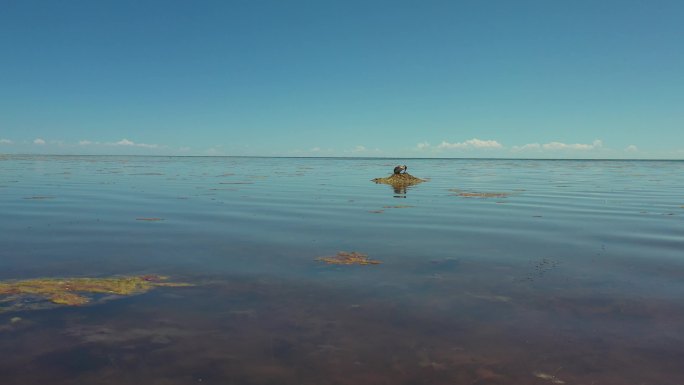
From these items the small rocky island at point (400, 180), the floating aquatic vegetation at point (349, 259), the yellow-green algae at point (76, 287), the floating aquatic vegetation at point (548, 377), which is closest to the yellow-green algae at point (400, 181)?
the small rocky island at point (400, 180)

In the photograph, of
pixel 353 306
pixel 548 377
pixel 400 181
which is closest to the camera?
pixel 548 377

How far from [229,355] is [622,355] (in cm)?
508

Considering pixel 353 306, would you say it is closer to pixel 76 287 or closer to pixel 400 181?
pixel 76 287

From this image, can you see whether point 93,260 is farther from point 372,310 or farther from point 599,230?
point 599,230

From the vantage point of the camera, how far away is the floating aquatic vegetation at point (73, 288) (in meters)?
7.97

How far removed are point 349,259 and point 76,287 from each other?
5744 millimetres

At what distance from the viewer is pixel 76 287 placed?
28.4ft

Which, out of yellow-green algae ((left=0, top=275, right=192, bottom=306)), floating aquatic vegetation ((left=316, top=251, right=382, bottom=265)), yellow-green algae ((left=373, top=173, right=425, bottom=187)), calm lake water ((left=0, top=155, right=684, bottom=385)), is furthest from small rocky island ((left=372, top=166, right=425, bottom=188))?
yellow-green algae ((left=0, top=275, right=192, bottom=306))

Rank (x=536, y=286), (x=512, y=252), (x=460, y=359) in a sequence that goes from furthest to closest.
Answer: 1. (x=512, y=252)
2. (x=536, y=286)
3. (x=460, y=359)

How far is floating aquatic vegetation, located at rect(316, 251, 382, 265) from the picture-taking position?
1091 centimetres

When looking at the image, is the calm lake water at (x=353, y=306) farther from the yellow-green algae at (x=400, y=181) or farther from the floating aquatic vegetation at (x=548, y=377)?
the yellow-green algae at (x=400, y=181)

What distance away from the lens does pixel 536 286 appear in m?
9.07

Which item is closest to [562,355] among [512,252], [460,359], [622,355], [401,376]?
[622,355]

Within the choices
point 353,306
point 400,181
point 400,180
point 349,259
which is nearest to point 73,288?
point 353,306
